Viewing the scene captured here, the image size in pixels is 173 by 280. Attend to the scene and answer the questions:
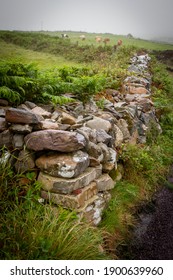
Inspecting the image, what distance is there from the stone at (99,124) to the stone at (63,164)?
1.20m

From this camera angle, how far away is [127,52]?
14391 mm

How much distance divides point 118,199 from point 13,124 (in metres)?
1.98

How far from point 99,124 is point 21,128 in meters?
1.62

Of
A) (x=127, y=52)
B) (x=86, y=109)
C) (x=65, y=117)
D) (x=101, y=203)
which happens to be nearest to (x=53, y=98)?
(x=65, y=117)

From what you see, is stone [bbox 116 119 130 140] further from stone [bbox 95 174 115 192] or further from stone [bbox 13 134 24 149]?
stone [bbox 13 134 24 149]

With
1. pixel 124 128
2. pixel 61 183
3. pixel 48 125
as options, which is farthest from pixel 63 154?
pixel 124 128

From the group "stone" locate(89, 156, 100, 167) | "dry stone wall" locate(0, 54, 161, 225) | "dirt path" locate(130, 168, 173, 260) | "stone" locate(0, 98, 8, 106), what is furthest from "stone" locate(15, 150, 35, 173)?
"dirt path" locate(130, 168, 173, 260)

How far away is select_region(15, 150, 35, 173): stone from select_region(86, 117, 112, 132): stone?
1460 mm

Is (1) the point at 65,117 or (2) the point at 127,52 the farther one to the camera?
(2) the point at 127,52

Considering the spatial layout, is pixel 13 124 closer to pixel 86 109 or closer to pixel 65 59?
pixel 86 109

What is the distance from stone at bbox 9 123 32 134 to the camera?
349 centimetres

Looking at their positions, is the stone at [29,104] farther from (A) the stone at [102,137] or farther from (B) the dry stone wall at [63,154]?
(A) the stone at [102,137]

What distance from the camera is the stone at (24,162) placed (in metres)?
3.49

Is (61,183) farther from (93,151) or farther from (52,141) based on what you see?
(93,151)
